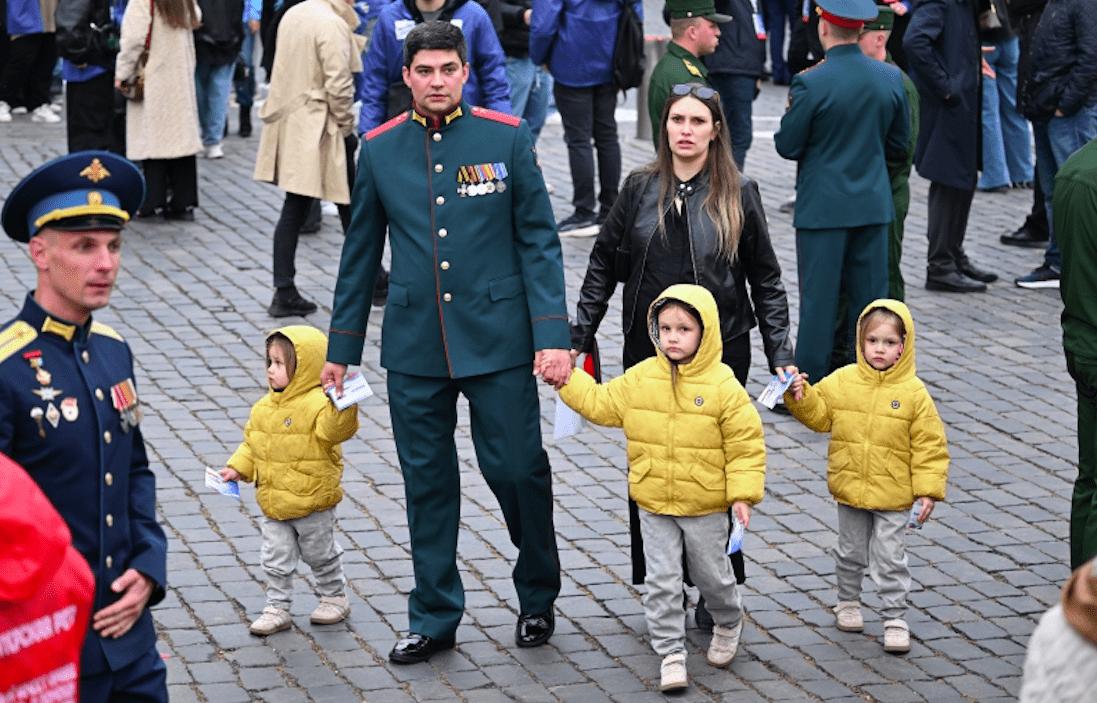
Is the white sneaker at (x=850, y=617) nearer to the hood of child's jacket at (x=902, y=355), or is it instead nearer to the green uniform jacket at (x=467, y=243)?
the hood of child's jacket at (x=902, y=355)

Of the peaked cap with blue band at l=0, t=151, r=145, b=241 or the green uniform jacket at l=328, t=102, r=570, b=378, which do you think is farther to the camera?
the green uniform jacket at l=328, t=102, r=570, b=378

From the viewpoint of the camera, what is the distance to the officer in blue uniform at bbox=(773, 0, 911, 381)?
8375 mm

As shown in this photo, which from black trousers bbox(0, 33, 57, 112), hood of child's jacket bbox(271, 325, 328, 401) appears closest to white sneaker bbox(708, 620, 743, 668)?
hood of child's jacket bbox(271, 325, 328, 401)

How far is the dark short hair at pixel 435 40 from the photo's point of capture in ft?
18.2

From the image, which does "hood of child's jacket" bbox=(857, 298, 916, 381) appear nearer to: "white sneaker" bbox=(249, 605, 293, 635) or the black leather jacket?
the black leather jacket

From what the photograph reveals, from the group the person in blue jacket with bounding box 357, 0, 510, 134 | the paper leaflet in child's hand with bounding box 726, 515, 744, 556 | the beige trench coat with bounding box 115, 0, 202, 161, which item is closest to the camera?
the paper leaflet in child's hand with bounding box 726, 515, 744, 556

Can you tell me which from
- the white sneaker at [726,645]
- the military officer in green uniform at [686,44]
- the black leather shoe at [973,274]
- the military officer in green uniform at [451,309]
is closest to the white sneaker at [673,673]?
the white sneaker at [726,645]

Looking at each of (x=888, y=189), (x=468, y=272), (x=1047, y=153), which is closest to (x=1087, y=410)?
(x=468, y=272)

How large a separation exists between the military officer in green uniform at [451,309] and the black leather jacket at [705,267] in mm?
457

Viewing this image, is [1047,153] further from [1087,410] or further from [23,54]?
[23,54]

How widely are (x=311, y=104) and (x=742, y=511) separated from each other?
18.0 ft

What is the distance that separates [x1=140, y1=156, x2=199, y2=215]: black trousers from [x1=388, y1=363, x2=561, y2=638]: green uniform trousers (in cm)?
673

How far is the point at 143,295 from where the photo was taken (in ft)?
34.3

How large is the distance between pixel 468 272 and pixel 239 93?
10093 millimetres
